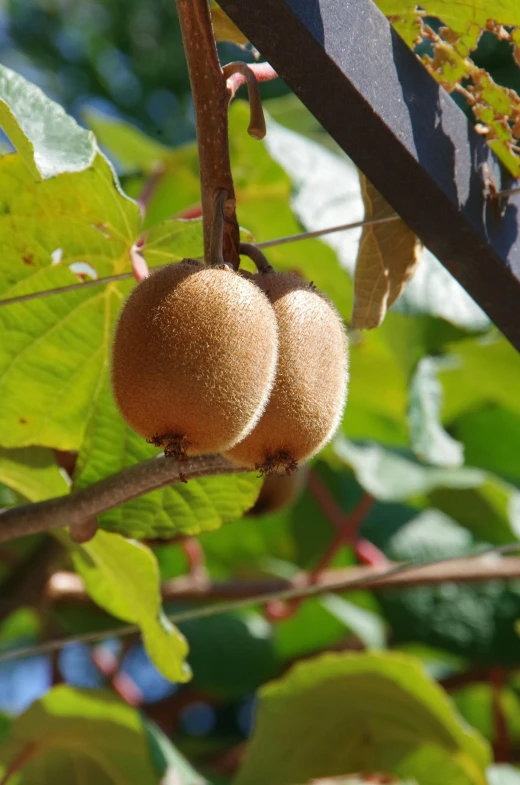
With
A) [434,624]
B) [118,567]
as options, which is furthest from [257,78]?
[434,624]

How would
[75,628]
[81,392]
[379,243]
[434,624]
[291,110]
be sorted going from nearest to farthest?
[379,243] → [81,392] → [434,624] → [75,628] → [291,110]

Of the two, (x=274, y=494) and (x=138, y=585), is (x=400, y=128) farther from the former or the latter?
Answer: (x=274, y=494)

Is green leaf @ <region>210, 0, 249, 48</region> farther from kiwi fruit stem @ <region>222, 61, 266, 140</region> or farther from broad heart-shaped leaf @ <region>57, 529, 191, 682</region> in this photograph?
broad heart-shaped leaf @ <region>57, 529, 191, 682</region>

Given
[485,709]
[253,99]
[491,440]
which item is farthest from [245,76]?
[485,709]

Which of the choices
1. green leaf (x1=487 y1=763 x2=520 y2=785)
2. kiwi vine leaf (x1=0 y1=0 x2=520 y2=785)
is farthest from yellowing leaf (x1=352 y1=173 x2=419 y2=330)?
green leaf (x1=487 y1=763 x2=520 y2=785)

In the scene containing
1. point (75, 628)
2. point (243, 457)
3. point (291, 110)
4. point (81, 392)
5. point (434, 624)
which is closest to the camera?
Answer: point (243, 457)

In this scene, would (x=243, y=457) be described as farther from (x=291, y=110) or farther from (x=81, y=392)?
(x=291, y=110)
